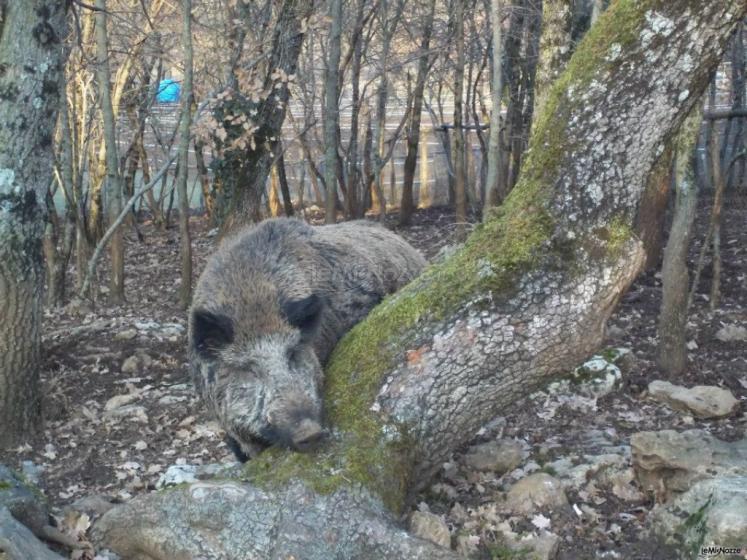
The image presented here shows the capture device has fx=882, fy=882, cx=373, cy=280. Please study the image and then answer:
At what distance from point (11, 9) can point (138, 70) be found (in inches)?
399

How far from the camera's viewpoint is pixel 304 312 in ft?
17.5

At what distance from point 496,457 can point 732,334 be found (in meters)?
3.64

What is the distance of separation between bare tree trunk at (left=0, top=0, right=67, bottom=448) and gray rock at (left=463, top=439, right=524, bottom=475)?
10.9 feet

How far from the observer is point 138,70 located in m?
16.1

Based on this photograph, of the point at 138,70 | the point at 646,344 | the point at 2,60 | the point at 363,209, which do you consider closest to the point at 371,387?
the point at 2,60

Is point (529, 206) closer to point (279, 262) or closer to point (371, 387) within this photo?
point (371, 387)

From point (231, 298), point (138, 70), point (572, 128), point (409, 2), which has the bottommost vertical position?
point (231, 298)

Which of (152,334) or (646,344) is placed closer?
(646,344)

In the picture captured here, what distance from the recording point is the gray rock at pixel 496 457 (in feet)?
18.5

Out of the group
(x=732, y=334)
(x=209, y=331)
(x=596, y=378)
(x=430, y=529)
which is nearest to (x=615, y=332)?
(x=732, y=334)

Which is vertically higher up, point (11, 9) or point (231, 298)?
point (11, 9)

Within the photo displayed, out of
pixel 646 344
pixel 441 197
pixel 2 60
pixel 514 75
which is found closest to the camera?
pixel 2 60

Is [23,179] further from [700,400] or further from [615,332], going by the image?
[615,332]

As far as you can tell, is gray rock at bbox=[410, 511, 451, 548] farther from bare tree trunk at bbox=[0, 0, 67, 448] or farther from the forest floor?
bare tree trunk at bbox=[0, 0, 67, 448]
